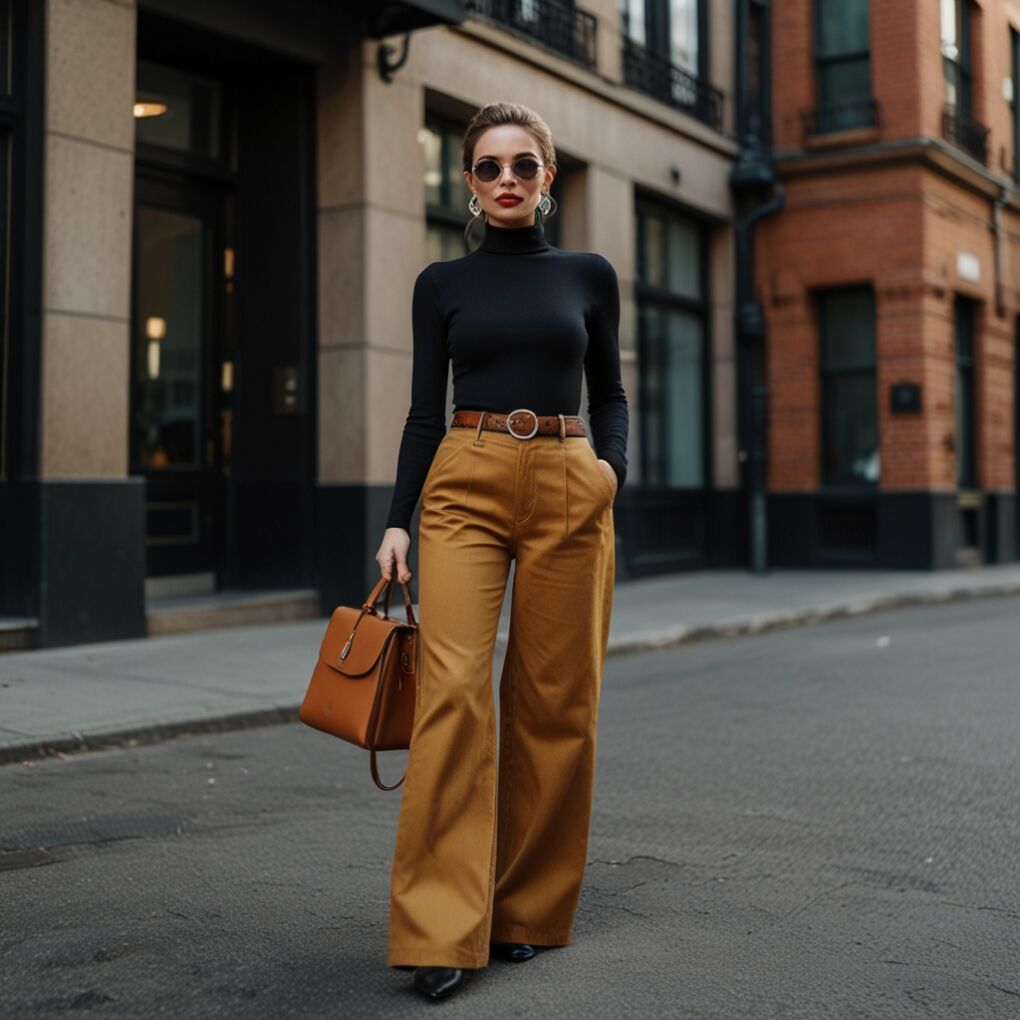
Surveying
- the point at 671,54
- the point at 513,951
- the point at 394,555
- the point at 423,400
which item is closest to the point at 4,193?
the point at 423,400

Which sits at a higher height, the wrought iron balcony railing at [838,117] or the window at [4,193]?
the wrought iron balcony railing at [838,117]

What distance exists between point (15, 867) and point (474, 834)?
6.04 feet

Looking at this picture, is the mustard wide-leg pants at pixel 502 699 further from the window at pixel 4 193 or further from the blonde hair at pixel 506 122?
the window at pixel 4 193

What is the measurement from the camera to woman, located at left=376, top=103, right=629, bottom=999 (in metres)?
3.26

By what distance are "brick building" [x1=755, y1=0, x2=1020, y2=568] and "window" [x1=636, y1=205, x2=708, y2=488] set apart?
1307mm

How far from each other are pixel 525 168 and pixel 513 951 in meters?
1.92

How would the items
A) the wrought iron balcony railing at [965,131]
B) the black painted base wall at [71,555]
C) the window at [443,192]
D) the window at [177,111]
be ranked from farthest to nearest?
1. the wrought iron balcony railing at [965,131]
2. the window at [443,192]
3. the window at [177,111]
4. the black painted base wall at [71,555]

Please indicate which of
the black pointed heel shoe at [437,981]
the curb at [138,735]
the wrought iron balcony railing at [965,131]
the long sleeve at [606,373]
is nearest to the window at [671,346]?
the wrought iron balcony railing at [965,131]

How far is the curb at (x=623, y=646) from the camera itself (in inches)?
248

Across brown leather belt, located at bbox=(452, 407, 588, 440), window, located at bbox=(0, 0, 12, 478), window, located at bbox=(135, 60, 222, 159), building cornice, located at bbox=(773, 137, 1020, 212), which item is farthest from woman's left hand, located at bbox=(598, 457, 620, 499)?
building cornice, located at bbox=(773, 137, 1020, 212)

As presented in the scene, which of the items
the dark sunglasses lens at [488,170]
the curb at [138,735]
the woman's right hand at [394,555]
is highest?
the dark sunglasses lens at [488,170]

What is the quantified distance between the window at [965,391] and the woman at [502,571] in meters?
17.1

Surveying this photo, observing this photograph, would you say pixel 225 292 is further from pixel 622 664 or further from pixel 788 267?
pixel 788 267

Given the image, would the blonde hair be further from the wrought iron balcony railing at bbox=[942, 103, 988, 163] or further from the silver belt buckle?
the wrought iron balcony railing at bbox=[942, 103, 988, 163]
